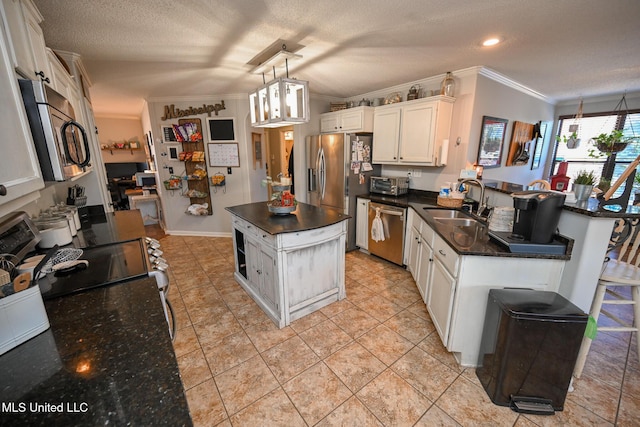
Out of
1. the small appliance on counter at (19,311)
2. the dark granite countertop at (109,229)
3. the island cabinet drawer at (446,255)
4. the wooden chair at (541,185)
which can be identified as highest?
the wooden chair at (541,185)

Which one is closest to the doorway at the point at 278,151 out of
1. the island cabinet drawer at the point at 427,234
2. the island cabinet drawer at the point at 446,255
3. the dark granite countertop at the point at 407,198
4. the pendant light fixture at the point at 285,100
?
the dark granite countertop at the point at 407,198

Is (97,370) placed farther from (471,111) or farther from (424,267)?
(471,111)

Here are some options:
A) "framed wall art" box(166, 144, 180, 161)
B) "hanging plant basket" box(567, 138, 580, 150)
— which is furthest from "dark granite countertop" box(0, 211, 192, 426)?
"hanging plant basket" box(567, 138, 580, 150)

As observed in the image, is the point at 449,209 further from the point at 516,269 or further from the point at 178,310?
the point at 178,310

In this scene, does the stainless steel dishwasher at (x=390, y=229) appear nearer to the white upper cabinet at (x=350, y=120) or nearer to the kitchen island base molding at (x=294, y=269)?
the kitchen island base molding at (x=294, y=269)

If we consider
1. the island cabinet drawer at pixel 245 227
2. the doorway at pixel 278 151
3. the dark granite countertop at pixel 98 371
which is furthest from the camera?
the doorway at pixel 278 151

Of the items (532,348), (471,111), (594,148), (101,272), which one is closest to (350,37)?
(471,111)

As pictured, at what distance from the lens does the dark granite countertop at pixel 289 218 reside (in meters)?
2.12

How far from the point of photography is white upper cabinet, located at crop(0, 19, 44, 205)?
2.87ft

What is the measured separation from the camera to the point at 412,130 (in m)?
3.21

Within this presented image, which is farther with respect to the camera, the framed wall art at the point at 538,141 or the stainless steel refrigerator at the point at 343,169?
the framed wall art at the point at 538,141

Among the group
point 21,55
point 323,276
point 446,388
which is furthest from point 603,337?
point 21,55

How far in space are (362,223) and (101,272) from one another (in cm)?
292

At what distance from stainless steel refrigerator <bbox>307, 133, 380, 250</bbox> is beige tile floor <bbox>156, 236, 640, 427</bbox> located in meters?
1.44
